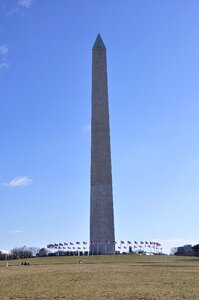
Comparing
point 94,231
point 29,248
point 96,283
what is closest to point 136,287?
point 96,283

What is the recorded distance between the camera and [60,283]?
74.5 feet

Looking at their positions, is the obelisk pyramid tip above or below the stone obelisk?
above

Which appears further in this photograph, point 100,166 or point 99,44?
point 99,44

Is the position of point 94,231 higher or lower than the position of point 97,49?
lower

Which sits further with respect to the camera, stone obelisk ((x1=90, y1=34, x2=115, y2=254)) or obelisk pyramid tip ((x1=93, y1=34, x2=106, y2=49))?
obelisk pyramid tip ((x1=93, y1=34, x2=106, y2=49))

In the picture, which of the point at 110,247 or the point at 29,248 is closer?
the point at 110,247

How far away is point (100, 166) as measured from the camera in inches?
2702

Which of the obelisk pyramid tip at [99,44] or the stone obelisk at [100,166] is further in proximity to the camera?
the obelisk pyramid tip at [99,44]

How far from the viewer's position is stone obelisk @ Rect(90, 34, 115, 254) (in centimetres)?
6700

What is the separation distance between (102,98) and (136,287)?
170 feet

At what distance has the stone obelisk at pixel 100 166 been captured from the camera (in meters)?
67.0

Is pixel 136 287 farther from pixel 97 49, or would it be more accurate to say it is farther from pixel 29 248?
pixel 29 248

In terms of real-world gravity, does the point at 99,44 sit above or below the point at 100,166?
above

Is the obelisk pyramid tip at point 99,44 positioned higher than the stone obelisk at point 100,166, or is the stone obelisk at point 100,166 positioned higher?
the obelisk pyramid tip at point 99,44
